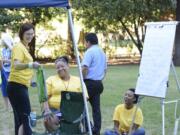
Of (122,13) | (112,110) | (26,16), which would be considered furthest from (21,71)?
(26,16)

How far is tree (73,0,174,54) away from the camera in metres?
28.5

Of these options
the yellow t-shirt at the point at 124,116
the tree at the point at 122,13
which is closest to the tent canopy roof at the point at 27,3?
the yellow t-shirt at the point at 124,116

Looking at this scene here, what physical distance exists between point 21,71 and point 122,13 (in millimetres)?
22811

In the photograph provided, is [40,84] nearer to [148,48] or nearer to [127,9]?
[148,48]

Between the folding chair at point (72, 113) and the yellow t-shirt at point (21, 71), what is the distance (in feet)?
1.76

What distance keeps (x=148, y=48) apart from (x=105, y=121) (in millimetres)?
2938

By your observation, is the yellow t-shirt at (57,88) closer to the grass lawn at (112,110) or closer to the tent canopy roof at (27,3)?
the tent canopy roof at (27,3)

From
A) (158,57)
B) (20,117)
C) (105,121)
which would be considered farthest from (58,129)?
(105,121)

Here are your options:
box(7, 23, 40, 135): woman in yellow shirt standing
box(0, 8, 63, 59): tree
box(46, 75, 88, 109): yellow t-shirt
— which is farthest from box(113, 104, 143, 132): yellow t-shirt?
box(0, 8, 63, 59): tree

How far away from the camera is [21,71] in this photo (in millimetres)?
6664

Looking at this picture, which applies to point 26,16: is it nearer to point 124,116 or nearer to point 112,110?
point 112,110

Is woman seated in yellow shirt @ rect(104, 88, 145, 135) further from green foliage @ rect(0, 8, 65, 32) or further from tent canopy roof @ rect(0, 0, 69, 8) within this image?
A: green foliage @ rect(0, 8, 65, 32)

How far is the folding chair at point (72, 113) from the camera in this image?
6.50m

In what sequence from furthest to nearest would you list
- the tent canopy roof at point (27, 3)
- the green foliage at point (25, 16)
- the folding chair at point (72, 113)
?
the green foliage at point (25, 16)
the folding chair at point (72, 113)
the tent canopy roof at point (27, 3)
